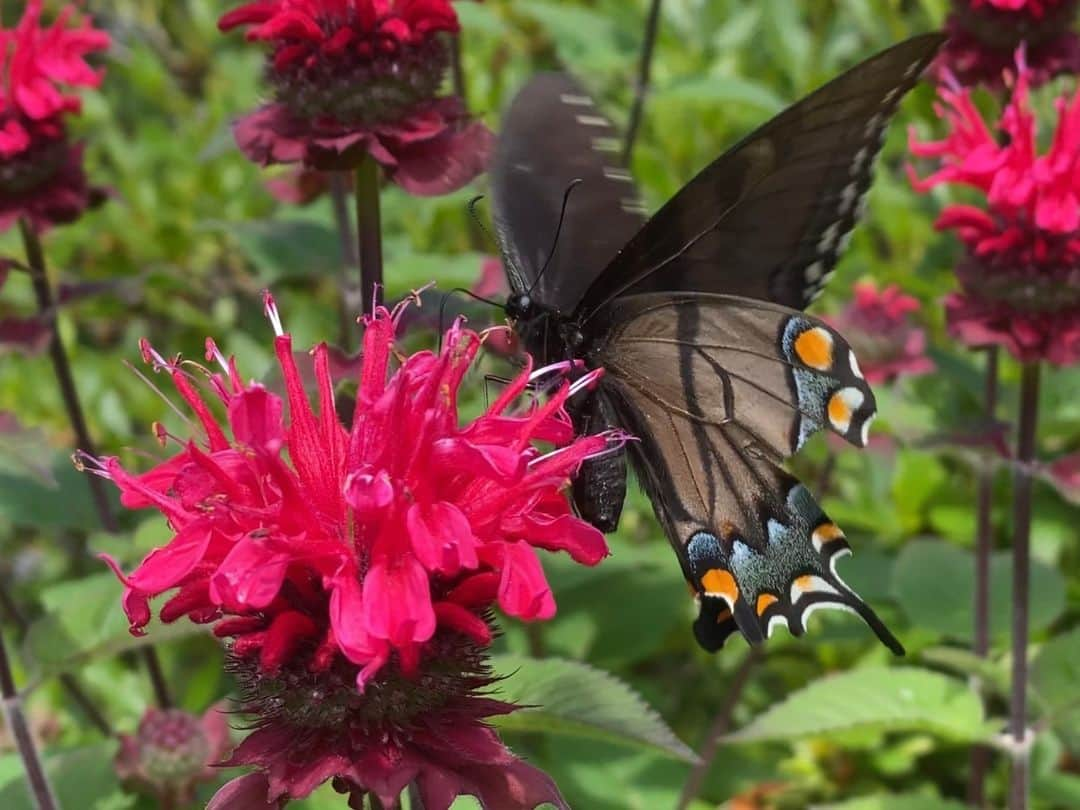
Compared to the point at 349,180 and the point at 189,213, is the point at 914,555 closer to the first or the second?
the point at 349,180

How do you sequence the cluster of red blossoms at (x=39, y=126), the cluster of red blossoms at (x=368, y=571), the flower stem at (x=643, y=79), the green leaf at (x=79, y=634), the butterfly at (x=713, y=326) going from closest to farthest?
1. the cluster of red blossoms at (x=368, y=571)
2. the butterfly at (x=713, y=326)
3. the green leaf at (x=79, y=634)
4. the cluster of red blossoms at (x=39, y=126)
5. the flower stem at (x=643, y=79)

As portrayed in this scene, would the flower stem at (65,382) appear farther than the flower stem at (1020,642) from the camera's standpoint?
Yes

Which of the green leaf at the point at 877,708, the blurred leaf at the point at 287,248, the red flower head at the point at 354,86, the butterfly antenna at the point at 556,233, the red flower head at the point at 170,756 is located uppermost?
the red flower head at the point at 354,86

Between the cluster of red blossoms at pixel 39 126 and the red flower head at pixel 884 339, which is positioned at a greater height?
the cluster of red blossoms at pixel 39 126

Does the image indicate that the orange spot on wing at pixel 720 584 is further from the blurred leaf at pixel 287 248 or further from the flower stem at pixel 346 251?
the blurred leaf at pixel 287 248

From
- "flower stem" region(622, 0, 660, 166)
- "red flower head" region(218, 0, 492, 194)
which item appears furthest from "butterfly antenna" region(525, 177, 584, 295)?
"flower stem" region(622, 0, 660, 166)

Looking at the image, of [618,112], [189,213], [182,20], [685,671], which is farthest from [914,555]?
[182,20]

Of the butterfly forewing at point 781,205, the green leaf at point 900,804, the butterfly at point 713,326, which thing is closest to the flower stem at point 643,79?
the butterfly at point 713,326
